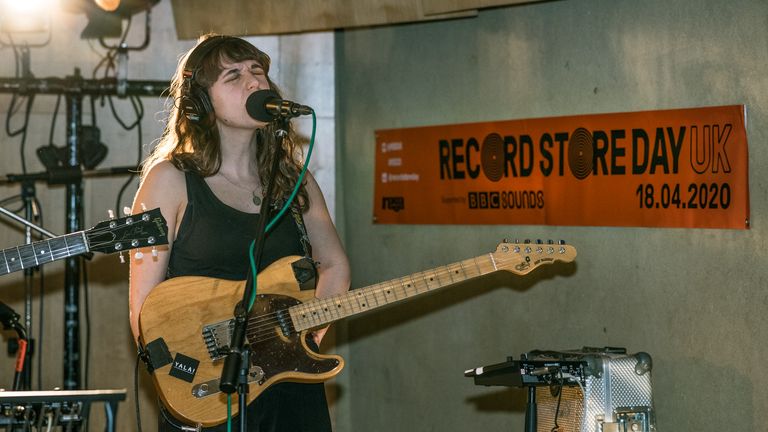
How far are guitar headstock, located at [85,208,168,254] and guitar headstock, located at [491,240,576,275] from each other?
3.61 feet

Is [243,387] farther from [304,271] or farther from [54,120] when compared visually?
[54,120]

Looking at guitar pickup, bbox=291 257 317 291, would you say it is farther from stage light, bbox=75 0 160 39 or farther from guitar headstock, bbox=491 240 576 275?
stage light, bbox=75 0 160 39

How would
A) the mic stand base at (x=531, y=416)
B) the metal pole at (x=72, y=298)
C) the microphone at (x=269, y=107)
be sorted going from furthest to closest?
the metal pole at (x=72, y=298), the mic stand base at (x=531, y=416), the microphone at (x=269, y=107)

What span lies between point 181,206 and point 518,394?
→ 6.57ft

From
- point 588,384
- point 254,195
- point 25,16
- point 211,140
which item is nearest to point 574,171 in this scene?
point 588,384

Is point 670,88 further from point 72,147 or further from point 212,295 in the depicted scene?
point 72,147

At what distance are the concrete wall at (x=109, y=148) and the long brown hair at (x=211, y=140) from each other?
6.62 feet

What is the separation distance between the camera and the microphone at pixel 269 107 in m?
2.70

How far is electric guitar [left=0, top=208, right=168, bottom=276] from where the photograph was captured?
2.94 metres

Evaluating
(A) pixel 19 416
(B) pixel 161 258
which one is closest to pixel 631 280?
(B) pixel 161 258

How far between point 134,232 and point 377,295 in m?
0.78

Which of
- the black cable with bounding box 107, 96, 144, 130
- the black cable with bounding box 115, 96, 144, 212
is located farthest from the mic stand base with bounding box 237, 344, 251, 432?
the black cable with bounding box 107, 96, 144, 130

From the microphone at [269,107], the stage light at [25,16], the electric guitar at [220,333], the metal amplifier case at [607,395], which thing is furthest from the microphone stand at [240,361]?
the stage light at [25,16]

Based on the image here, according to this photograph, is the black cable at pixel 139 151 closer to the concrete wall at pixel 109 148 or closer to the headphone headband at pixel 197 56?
the concrete wall at pixel 109 148
